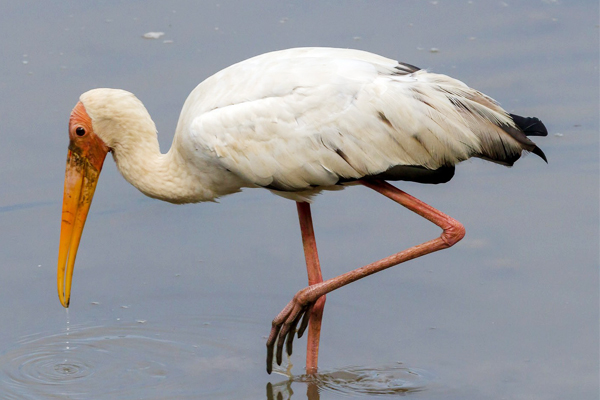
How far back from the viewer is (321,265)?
8.33 meters

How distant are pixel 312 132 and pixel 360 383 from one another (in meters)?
1.62

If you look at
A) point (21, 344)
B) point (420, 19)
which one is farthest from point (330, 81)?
point (420, 19)

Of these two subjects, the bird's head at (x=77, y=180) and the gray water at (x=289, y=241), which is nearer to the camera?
the bird's head at (x=77, y=180)

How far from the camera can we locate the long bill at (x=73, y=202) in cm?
716

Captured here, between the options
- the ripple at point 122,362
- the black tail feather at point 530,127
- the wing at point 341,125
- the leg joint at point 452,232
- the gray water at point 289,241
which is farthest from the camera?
the gray water at point 289,241

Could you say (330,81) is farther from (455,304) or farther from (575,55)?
(575,55)

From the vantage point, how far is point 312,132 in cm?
662

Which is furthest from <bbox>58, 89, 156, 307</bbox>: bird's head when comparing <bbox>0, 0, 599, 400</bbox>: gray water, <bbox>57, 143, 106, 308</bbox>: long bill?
<bbox>0, 0, 599, 400</bbox>: gray water

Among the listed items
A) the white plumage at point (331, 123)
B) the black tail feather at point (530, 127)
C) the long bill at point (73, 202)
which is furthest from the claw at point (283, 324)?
the black tail feather at point (530, 127)

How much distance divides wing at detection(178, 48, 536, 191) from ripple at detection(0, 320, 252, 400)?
1.33 meters

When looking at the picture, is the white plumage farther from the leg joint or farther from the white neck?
the leg joint

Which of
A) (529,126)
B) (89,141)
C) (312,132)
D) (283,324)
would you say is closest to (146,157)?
(89,141)

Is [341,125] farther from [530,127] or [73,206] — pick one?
[73,206]

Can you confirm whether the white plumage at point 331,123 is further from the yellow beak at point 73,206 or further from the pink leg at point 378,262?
the yellow beak at point 73,206
